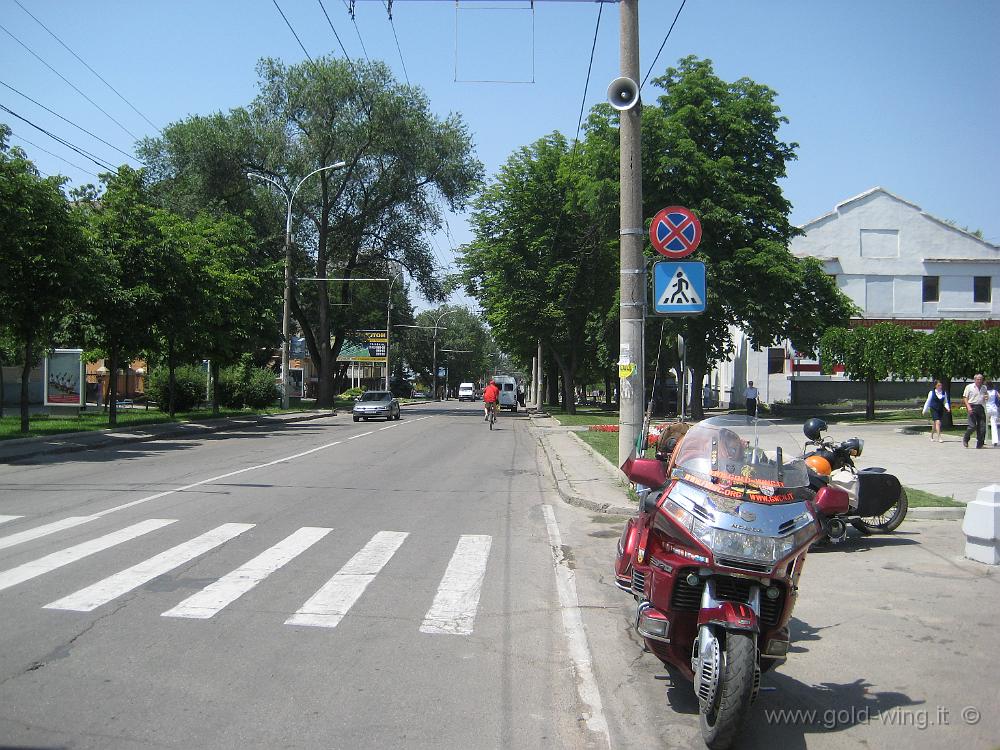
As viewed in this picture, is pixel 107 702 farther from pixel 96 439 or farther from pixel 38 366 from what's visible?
pixel 38 366

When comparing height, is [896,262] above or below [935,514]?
above

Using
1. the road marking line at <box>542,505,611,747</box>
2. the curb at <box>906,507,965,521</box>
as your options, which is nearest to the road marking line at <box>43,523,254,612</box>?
the road marking line at <box>542,505,611,747</box>

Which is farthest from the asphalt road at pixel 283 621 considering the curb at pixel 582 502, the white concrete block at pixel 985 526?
the white concrete block at pixel 985 526

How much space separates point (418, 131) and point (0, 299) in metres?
29.8

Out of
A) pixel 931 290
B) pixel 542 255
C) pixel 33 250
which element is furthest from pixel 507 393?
pixel 33 250

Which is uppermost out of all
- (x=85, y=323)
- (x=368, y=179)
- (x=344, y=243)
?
(x=368, y=179)

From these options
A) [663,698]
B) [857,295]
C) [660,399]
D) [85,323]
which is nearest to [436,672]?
[663,698]

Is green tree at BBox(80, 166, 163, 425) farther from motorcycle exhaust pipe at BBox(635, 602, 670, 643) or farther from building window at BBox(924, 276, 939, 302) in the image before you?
building window at BBox(924, 276, 939, 302)

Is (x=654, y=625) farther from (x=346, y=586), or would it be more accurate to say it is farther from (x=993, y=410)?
(x=993, y=410)

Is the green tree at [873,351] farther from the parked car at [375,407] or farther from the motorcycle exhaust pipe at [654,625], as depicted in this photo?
the motorcycle exhaust pipe at [654,625]

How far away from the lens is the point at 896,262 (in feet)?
154

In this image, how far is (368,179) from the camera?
1934 inches

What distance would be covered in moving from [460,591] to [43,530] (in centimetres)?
549

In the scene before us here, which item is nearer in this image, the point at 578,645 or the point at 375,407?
the point at 578,645
